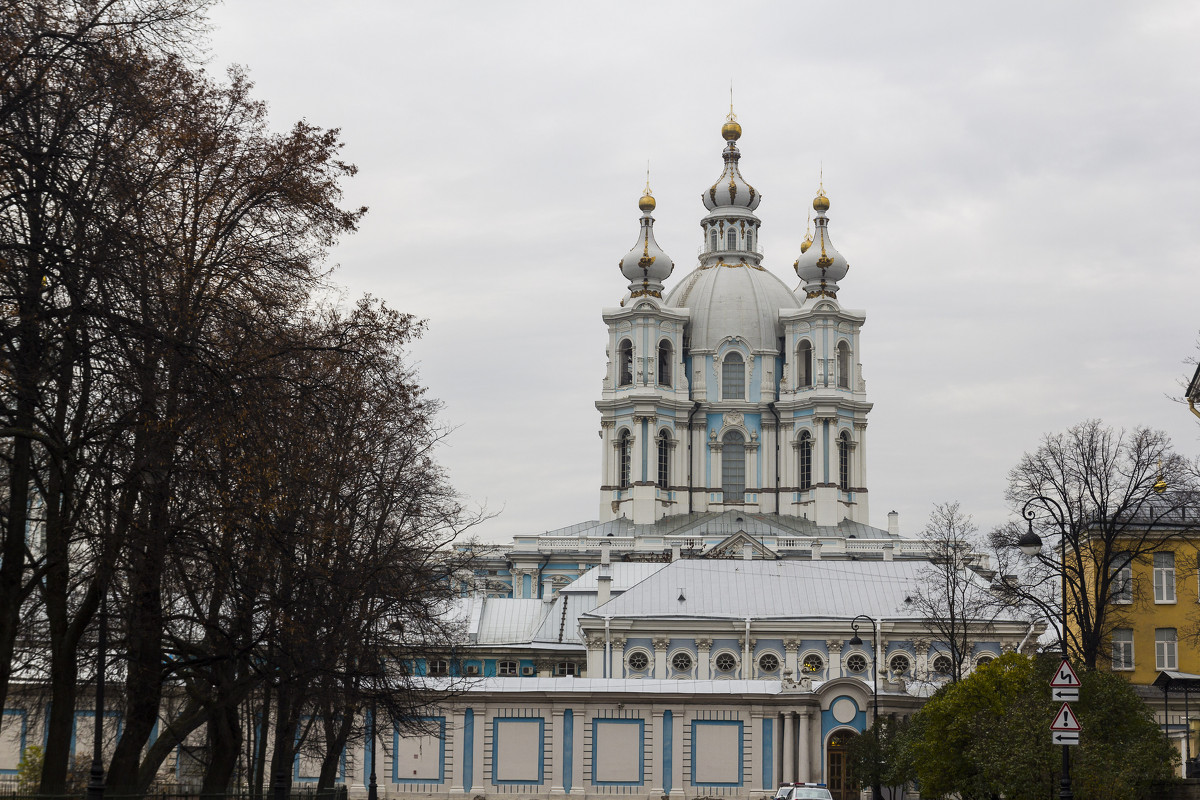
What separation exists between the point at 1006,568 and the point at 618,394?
48981 millimetres

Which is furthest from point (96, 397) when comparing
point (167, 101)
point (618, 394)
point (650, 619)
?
point (618, 394)

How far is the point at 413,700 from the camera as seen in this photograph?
3862 cm

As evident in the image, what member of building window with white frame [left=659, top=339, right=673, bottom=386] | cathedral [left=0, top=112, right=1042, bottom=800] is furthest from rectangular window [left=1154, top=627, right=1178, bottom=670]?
building window with white frame [left=659, top=339, right=673, bottom=386]

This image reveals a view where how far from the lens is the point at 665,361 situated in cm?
9419

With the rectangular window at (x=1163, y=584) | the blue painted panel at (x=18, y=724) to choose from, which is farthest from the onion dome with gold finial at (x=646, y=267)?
the blue painted panel at (x=18, y=724)

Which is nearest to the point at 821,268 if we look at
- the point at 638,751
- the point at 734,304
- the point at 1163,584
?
the point at 734,304

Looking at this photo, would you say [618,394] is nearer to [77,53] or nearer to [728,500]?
[728,500]

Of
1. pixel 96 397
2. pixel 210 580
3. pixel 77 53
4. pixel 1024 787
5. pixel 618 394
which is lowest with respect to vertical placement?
pixel 1024 787

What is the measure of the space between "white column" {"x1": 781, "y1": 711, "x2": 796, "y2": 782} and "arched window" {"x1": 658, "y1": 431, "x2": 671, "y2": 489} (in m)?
44.7

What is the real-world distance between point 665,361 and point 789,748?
1898 inches

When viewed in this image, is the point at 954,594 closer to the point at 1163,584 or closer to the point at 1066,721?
the point at 1163,584

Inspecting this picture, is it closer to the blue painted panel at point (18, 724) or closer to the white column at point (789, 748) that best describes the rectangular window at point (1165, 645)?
the white column at point (789, 748)

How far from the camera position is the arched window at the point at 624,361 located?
93938 millimetres

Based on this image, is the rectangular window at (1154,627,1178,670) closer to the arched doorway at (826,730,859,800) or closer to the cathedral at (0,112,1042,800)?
the cathedral at (0,112,1042,800)
